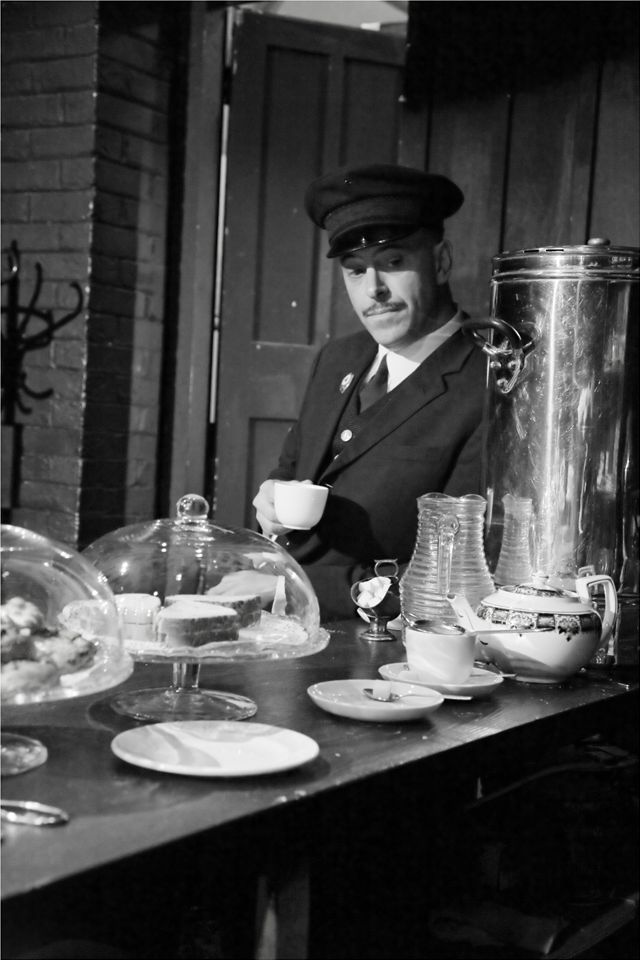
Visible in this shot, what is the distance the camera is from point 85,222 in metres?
3.29

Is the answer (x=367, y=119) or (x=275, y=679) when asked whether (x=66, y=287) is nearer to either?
(x=367, y=119)

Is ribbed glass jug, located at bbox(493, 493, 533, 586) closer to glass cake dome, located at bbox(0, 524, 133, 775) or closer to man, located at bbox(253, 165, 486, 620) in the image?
man, located at bbox(253, 165, 486, 620)

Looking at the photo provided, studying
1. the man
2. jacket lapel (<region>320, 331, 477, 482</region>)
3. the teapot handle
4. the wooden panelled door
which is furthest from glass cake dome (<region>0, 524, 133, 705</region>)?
the wooden panelled door

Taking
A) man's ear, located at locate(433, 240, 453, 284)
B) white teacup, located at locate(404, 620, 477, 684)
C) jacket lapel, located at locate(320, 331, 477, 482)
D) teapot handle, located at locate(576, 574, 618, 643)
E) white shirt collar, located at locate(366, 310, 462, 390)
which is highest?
man's ear, located at locate(433, 240, 453, 284)

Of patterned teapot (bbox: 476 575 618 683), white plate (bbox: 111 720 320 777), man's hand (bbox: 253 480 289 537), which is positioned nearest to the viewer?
white plate (bbox: 111 720 320 777)

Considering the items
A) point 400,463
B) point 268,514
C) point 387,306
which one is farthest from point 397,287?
point 268,514

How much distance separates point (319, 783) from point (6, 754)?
28 cm

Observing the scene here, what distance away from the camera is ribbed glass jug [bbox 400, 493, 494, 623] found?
5.25 feet

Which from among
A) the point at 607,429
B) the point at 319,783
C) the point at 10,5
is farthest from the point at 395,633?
the point at 10,5

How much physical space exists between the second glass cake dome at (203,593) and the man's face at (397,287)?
105 centimetres

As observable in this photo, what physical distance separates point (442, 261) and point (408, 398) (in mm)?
342

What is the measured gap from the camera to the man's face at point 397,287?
2340 mm

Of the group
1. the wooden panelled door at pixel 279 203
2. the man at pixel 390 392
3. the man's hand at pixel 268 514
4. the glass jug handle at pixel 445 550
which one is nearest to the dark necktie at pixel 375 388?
the man at pixel 390 392

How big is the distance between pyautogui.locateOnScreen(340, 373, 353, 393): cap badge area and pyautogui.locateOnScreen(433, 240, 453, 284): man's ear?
28cm
